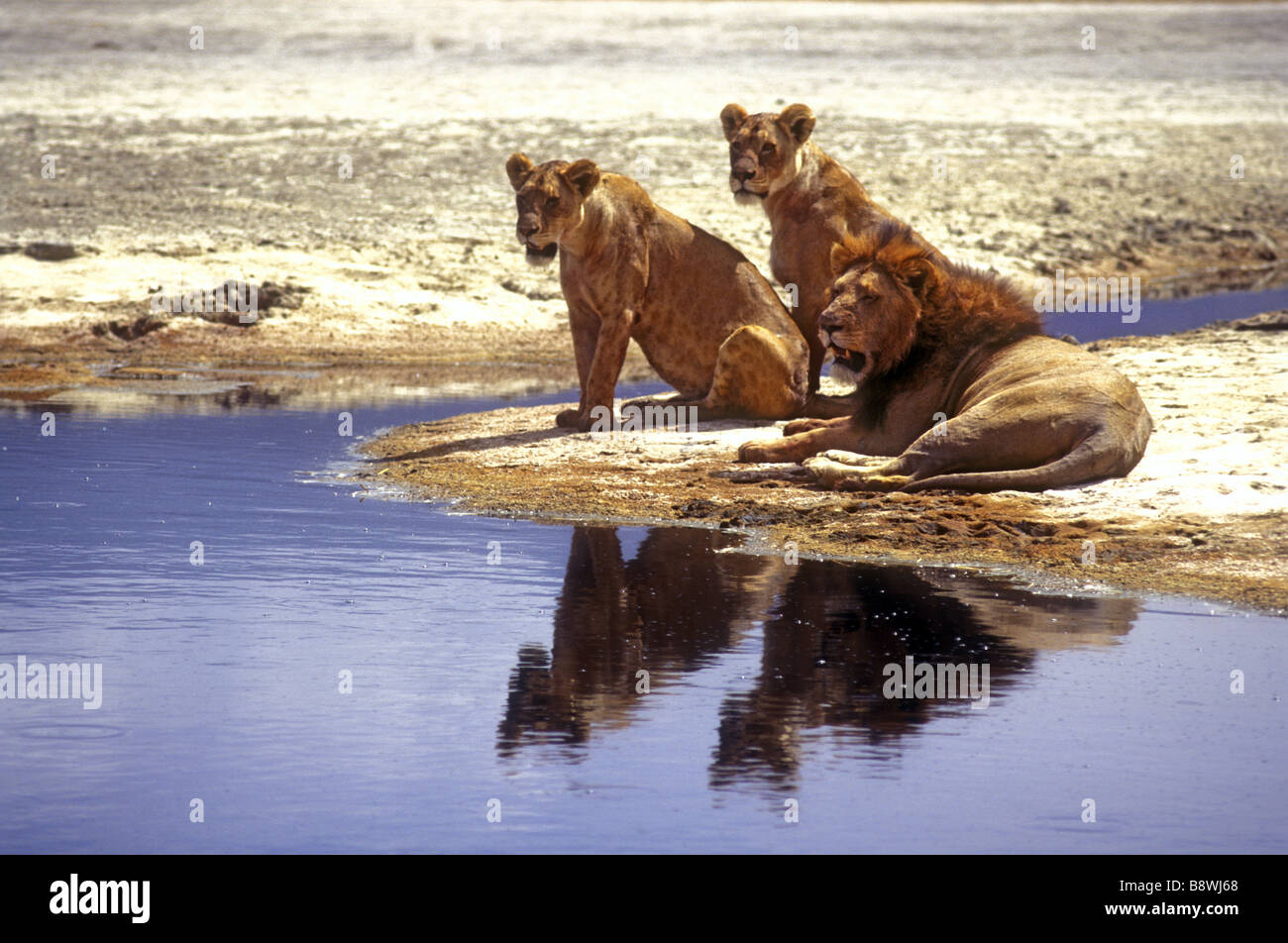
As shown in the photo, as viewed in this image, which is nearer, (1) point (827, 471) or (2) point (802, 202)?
(1) point (827, 471)

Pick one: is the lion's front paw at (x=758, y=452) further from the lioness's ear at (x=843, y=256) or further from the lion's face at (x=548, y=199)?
the lion's face at (x=548, y=199)

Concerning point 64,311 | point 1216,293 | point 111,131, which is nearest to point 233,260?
point 64,311

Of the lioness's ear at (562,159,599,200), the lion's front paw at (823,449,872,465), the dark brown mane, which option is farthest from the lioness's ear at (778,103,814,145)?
the lion's front paw at (823,449,872,465)

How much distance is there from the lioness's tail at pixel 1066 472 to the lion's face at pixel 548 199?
2.81 meters

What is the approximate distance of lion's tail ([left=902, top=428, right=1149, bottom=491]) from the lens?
10.0m

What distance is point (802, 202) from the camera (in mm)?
12477

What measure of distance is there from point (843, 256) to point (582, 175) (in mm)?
1728

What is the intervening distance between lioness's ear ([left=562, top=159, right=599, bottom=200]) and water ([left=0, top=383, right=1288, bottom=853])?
2.51 meters

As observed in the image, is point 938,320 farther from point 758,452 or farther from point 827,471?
point 758,452

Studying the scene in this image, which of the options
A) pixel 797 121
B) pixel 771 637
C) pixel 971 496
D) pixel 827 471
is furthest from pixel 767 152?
pixel 771 637

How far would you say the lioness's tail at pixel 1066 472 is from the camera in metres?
10.0

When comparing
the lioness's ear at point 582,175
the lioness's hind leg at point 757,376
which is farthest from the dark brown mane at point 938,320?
the lioness's ear at point 582,175
